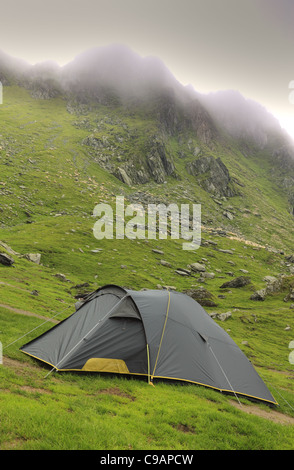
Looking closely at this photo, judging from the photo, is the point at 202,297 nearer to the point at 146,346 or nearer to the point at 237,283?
the point at 237,283

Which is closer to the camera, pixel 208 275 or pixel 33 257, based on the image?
pixel 33 257

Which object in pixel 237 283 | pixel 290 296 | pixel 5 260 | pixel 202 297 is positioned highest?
pixel 5 260

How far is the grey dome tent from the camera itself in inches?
476

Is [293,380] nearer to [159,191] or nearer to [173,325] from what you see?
[173,325]

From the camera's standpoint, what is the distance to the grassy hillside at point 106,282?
25.0 feet

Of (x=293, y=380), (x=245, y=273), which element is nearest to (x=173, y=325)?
(x=293, y=380)

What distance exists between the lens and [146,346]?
12391 mm

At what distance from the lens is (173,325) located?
45.0ft

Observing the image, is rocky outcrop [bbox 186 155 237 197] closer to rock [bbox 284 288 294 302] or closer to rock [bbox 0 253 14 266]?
rock [bbox 284 288 294 302]

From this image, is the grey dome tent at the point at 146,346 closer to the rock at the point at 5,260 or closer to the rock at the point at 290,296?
the rock at the point at 5,260

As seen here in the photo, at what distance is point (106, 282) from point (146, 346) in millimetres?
29560

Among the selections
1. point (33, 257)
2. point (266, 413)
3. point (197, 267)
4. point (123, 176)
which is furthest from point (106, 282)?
point (123, 176)

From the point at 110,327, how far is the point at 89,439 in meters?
6.51

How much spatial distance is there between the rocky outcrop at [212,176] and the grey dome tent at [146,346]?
491ft
